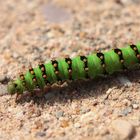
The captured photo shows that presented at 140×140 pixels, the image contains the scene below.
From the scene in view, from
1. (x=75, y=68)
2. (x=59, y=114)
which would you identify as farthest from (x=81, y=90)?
(x=59, y=114)

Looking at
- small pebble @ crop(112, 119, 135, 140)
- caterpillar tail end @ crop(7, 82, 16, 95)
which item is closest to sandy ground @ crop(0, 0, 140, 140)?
small pebble @ crop(112, 119, 135, 140)

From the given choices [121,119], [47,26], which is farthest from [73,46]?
[121,119]

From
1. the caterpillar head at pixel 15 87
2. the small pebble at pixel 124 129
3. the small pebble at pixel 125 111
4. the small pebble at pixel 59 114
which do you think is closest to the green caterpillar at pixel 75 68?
the caterpillar head at pixel 15 87

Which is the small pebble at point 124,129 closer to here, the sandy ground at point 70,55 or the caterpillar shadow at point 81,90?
the sandy ground at point 70,55

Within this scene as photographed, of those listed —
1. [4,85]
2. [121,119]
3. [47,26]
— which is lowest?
[121,119]

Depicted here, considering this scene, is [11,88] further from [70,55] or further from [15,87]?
[70,55]

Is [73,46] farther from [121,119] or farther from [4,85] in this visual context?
[121,119]
